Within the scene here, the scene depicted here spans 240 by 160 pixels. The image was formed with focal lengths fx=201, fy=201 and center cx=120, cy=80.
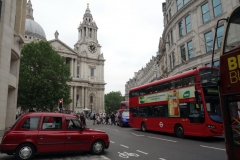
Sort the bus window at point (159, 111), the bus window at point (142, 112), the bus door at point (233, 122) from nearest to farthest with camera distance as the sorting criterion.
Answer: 1. the bus door at point (233, 122)
2. the bus window at point (159, 111)
3. the bus window at point (142, 112)

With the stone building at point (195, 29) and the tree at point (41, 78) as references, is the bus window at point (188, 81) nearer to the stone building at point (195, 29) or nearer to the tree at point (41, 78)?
the stone building at point (195, 29)

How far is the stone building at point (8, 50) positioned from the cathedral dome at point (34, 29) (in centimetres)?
5417

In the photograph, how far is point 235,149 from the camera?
4582mm

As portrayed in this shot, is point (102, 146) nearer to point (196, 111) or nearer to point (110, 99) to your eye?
point (196, 111)

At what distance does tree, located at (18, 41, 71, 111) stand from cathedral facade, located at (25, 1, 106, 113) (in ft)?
105

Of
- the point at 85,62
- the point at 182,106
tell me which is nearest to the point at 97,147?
the point at 182,106

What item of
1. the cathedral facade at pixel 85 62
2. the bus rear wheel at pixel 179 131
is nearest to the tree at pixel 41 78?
the bus rear wheel at pixel 179 131

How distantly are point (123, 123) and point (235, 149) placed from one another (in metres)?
20.0

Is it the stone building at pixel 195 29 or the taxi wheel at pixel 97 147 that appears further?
the stone building at pixel 195 29

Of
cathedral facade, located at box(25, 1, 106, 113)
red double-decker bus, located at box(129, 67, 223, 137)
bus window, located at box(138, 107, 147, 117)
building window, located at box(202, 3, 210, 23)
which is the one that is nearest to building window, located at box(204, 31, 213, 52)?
building window, located at box(202, 3, 210, 23)

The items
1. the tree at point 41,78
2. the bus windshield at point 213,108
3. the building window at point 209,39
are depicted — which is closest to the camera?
the bus windshield at point 213,108

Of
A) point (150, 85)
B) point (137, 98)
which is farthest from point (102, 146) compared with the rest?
point (137, 98)

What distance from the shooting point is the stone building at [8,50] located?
51.0 feet

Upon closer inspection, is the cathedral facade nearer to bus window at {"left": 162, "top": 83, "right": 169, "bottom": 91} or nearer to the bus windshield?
bus window at {"left": 162, "top": 83, "right": 169, "bottom": 91}
